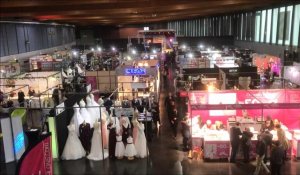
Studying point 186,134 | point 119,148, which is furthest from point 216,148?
point 119,148

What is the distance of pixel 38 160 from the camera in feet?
20.7

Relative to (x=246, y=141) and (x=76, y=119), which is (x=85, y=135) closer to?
(x=76, y=119)

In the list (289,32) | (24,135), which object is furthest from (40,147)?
(289,32)

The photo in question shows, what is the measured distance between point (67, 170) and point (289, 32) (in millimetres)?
16229

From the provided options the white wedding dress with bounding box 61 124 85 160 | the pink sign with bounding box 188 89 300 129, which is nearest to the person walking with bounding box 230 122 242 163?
the pink sign with bounding box 188 89 300 129

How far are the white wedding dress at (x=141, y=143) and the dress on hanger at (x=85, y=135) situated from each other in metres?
1.51

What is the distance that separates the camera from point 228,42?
124 feet

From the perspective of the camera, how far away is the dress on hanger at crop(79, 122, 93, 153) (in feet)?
34.2

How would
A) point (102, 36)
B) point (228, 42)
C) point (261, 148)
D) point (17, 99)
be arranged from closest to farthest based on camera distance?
point (261, 148) → point (17, 99) → point (228, 42) → point (102, 36)

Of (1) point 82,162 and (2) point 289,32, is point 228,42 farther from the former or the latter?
(1) point 82,162

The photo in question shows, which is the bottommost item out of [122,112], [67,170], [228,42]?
[67,170]

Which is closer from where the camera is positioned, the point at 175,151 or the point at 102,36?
the point at 175,151

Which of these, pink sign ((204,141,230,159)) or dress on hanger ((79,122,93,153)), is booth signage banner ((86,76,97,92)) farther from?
pink sign ((204,141,230,159))

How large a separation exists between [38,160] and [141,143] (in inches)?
169
